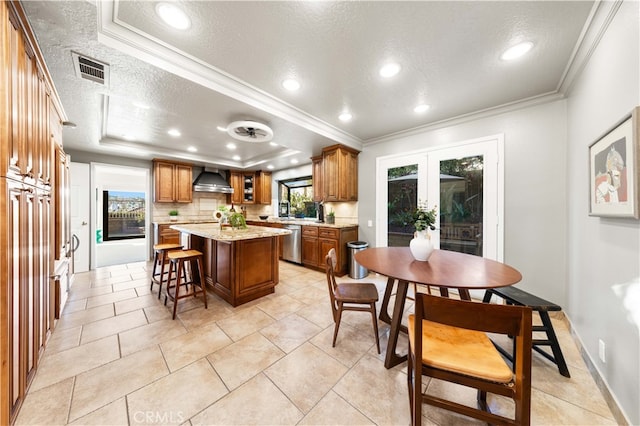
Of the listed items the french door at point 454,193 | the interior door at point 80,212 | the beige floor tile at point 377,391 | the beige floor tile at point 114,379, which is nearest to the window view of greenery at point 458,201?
the french door at point 454,193

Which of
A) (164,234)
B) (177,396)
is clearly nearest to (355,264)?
(177,396)

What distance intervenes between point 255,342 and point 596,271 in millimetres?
2876

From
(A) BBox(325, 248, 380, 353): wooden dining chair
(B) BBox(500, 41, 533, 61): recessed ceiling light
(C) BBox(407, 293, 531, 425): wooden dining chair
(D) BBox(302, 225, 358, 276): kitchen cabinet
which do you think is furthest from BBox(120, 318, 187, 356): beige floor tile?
(B) BBox(500, 41, 533, 61): recessed ceiling light

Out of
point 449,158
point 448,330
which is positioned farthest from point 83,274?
point 449,158

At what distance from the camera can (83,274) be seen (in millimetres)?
3982

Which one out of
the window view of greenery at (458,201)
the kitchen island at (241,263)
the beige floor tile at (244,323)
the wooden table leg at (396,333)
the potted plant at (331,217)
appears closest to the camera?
the wooden table leg at (396,333)

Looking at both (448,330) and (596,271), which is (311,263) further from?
(596,271)

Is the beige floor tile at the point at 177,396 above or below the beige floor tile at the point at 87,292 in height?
below

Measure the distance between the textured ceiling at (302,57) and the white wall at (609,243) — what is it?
34 centimetres

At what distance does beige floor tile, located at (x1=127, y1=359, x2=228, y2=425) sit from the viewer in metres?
1.28

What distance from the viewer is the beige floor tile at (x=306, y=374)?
4.71 ft

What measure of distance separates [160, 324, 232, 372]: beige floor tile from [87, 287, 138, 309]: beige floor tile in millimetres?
1566

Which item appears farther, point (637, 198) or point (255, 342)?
point (255, 342)

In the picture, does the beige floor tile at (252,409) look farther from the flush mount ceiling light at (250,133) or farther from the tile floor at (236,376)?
the flush mount ceiling light at (250,133)
